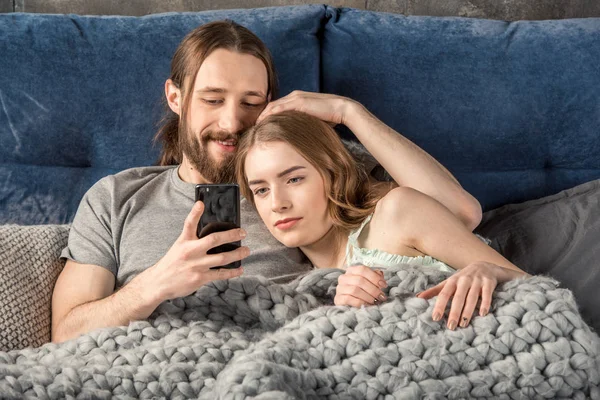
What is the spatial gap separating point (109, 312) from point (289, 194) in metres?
0.44

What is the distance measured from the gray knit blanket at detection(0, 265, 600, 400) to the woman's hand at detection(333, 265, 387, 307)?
3 cm

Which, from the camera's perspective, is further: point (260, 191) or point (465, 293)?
point (260, 191)

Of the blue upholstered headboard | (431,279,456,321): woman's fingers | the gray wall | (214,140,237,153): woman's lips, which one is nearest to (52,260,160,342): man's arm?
the blue upholstered headboard

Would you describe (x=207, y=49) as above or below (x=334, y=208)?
above

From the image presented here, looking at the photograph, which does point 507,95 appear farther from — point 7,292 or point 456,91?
point 7,292

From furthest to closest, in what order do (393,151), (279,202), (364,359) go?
1. (393,151)
2. (279,202)
3. (364,359)

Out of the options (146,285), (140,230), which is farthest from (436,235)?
(140,230)

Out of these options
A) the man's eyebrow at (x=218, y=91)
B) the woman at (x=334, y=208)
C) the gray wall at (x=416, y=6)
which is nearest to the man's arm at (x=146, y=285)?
the woman at (x=334, y=208)

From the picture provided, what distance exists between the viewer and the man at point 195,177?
1601 mm

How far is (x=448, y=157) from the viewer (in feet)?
6.07

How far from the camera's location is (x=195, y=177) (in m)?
1.82

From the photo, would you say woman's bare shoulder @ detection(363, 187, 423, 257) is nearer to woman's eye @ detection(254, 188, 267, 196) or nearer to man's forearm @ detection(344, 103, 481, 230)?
man's forearm @ detection(344, 103, 481, 230)

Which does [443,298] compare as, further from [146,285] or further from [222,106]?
[222,106]

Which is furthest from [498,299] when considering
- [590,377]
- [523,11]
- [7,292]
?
[523,11]
